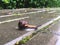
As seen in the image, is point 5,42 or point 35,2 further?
point 35,2

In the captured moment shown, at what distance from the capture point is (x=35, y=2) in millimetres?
28062

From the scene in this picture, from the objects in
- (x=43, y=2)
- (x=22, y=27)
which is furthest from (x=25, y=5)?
(x=22, y=27)

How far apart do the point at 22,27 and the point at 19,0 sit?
17.3 meters

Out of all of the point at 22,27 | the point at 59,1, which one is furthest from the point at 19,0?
the point at 22,27

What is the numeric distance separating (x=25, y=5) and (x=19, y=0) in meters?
2.52

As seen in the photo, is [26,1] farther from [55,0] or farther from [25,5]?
[55,0]

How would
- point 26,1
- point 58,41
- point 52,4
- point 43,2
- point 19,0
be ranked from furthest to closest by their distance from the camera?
1. point 52,4
2. point 43,2
3. point 26,1
4. point 19,0
5. point 58,41

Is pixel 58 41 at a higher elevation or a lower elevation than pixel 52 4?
higher

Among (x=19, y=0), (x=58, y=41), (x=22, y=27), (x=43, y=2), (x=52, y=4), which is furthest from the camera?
(x=52, y=4)

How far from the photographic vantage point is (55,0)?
31.1 metres

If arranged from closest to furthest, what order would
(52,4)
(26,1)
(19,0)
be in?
(19,0) < (26,1) < (52,4)

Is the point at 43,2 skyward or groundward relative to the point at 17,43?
groundward

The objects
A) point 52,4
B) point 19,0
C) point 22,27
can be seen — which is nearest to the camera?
point 22,27

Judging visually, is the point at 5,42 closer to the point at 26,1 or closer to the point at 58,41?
the point at 58,41
